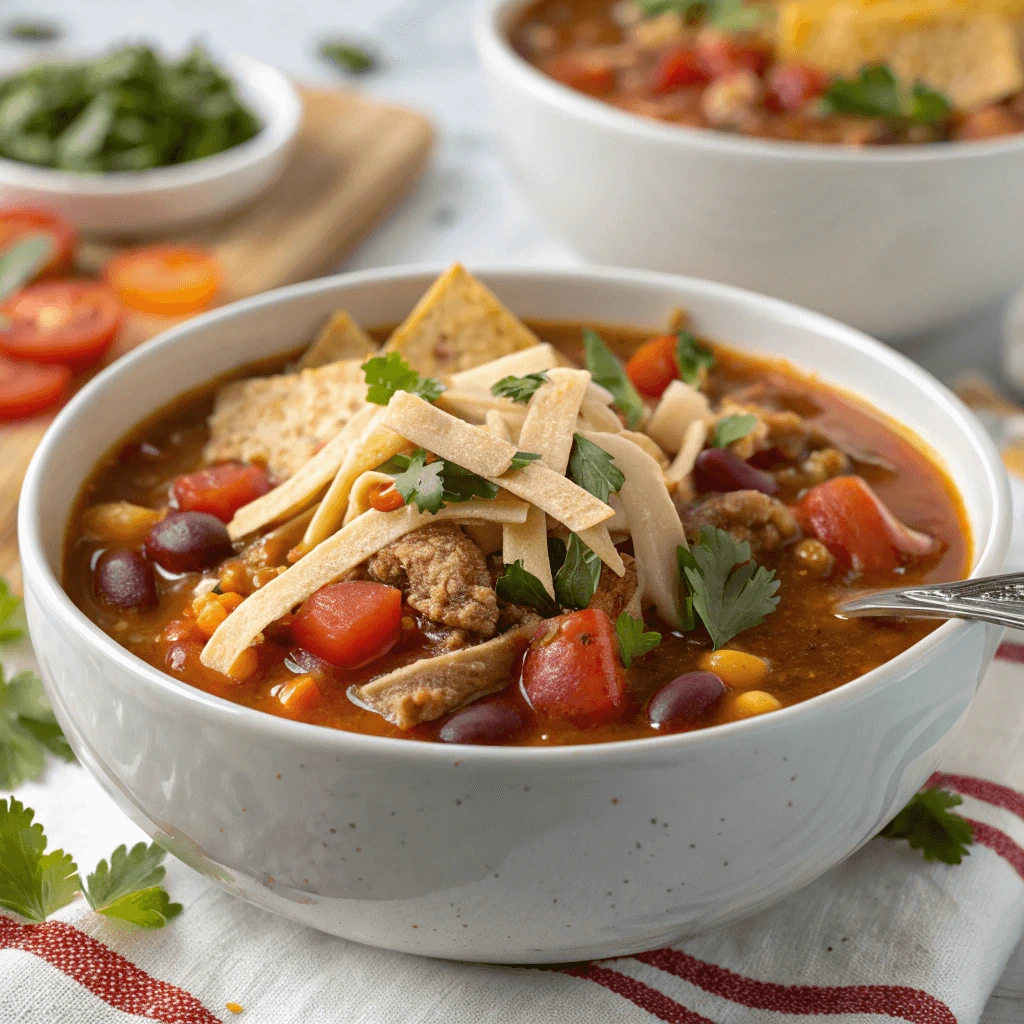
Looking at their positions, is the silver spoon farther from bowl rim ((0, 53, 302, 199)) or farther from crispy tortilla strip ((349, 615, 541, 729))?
bowl rim ((0, 53, 302, 199))

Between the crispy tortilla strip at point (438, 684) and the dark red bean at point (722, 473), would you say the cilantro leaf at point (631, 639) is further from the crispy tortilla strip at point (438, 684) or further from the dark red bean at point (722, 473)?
the dark red bean at point (722, 473)

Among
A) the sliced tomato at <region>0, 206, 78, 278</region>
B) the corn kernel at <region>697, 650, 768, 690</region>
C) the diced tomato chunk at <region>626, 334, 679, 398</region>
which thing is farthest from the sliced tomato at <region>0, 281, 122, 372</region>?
the corn kernel at <region>697, 650, 768, 690</region>

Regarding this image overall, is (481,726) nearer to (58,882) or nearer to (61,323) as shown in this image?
(58,882)

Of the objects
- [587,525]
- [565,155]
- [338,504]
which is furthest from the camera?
[565,155]

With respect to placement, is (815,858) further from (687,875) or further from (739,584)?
(739,584)

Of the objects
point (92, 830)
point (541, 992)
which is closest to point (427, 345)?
point (92, 830)

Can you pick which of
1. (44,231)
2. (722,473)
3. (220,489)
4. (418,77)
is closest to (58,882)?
(220,489)
